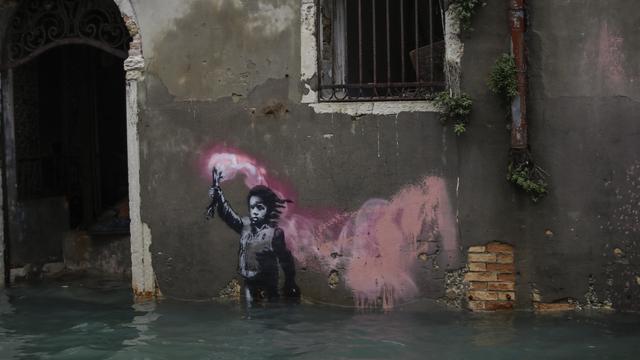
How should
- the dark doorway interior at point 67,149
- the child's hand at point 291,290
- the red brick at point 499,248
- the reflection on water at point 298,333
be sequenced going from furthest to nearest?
the dark doorway interior at point 67,149 → the child's hand at point 291,290 → the red brick at point 499,248 → the reflection on water at point 298,333

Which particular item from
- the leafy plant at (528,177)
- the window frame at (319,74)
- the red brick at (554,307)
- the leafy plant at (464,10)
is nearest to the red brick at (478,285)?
the red brick at (554,307)

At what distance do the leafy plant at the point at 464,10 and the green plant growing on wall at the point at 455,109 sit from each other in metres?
0.53

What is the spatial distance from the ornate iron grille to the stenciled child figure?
2031 millimetres

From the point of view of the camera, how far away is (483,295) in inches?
247

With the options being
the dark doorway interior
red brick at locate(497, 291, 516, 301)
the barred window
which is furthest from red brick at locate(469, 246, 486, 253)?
the dark doorway interior

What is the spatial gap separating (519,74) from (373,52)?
4.08 ft

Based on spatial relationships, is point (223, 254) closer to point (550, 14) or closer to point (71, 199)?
point (550, 14)

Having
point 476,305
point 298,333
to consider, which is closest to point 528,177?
point 476,305

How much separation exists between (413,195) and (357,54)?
4.87ft

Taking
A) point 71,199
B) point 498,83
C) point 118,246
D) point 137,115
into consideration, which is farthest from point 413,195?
point 71,199

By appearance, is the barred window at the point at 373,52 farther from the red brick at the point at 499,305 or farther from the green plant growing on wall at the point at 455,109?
the red brick at the point at 499,305

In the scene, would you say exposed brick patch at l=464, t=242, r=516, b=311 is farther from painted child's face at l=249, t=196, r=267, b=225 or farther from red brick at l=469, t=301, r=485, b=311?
painted child's face at l=249, t=196, r=267, b=225

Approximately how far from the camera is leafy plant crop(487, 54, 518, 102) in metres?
6.04

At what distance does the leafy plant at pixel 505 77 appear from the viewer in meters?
6.04
